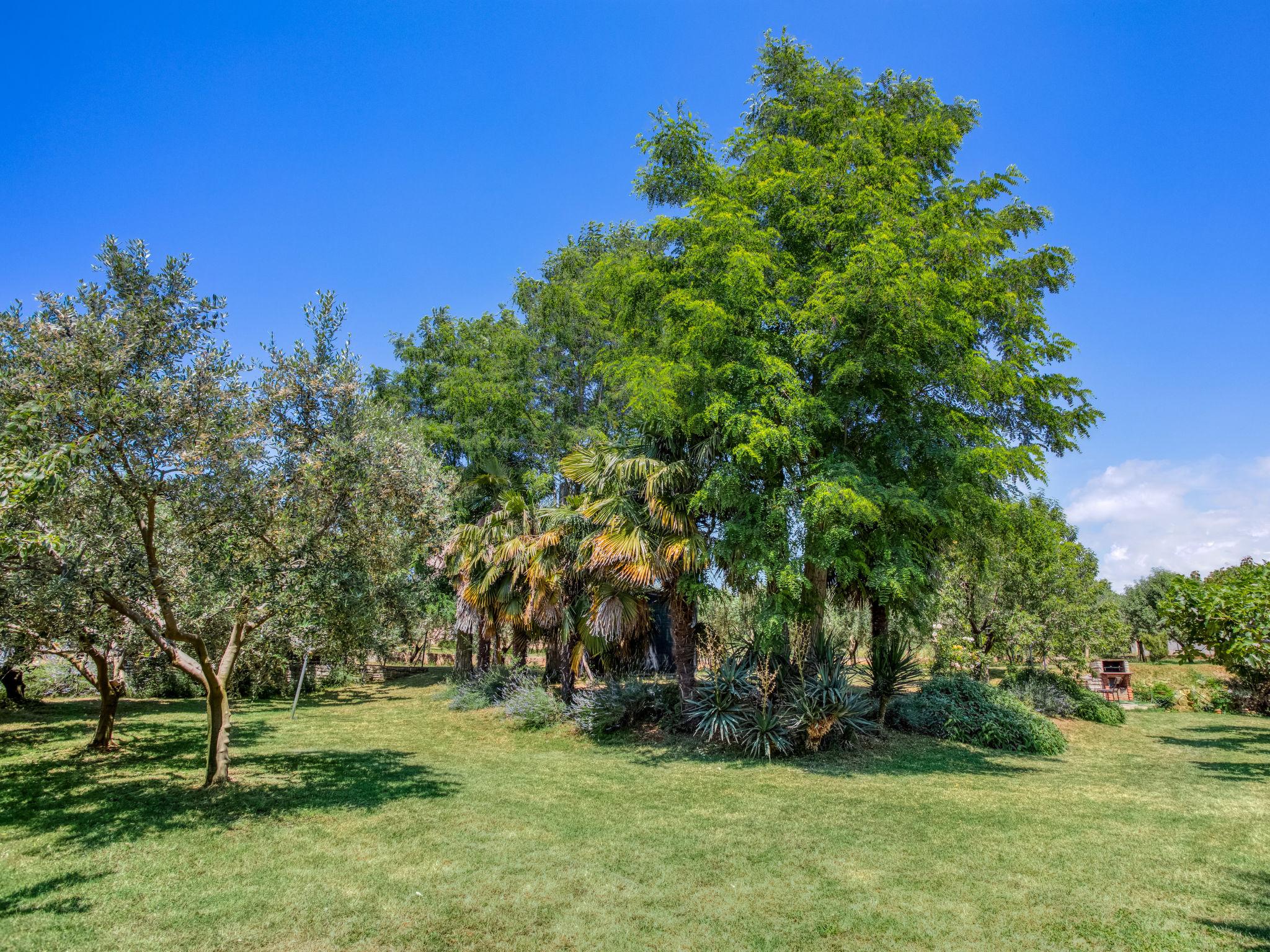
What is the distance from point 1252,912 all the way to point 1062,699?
1339cm

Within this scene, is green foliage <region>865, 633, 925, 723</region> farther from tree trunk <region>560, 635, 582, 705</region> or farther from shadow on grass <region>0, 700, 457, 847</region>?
shadow on grass <region>0, 700, 457, 847</region>

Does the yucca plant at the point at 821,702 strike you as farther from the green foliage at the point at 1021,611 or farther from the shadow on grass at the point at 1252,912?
the green foliage at the point at 1021,611

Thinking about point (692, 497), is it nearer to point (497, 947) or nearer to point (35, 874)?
point (497, 947)

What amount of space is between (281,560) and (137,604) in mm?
1574

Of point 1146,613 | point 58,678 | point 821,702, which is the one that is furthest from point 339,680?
point 1146,613

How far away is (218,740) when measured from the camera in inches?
361

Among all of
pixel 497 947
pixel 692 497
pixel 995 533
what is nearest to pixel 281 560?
pixel 497 947

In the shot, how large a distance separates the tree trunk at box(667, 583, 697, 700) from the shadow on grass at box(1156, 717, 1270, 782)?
9043 mm

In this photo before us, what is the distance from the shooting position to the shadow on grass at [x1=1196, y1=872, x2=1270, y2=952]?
4.89 meters

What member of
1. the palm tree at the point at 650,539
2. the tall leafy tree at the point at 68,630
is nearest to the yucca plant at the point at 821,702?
the palm tree at the point at 650,539

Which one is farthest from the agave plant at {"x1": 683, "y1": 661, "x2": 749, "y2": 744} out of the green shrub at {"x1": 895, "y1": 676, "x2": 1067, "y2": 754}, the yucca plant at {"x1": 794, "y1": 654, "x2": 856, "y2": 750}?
the green shrub at {"x1": 895, "y1": 676, "x2": 1067, "y2": 754}

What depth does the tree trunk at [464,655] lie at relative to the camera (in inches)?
965

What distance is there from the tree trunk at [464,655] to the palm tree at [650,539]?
1194 cm

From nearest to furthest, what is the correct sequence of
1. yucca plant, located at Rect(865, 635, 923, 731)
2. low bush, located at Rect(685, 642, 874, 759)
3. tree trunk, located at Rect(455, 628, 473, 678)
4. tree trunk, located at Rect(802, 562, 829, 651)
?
low bush, located at Rect(685, 642, 874, 759) < tree trunk, located at Rect(802, 562, 829, 651) < yucca plant, located at Rect(865, 635, 923, 731) < tree trunk, located at Rect(455, 628, 473, 678)
